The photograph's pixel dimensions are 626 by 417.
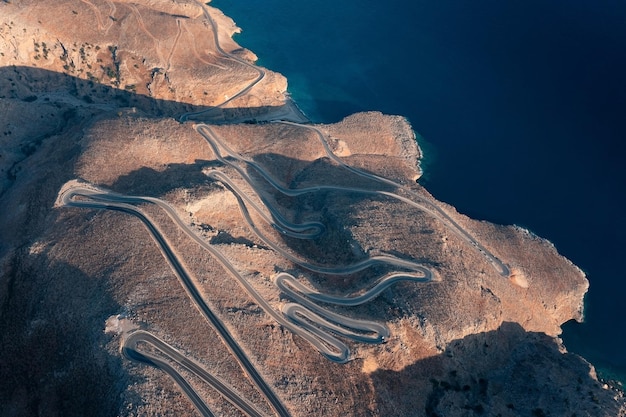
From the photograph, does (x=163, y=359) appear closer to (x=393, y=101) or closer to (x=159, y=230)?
(x=159, y=230)

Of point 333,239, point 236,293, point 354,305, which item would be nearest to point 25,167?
point 236,293

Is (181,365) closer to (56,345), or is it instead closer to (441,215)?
(56,345)

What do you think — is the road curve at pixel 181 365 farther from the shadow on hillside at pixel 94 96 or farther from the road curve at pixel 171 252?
the shadow on hillside at pixel 94 96

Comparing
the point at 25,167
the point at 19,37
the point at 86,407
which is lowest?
the point at 86,407

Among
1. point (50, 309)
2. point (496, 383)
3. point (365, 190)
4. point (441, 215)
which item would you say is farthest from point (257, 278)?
point (441, 215)

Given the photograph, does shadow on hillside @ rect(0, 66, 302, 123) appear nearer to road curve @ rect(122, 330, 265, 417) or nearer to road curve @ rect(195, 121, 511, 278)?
road curve @ rect(195, 121, 511, 278)
